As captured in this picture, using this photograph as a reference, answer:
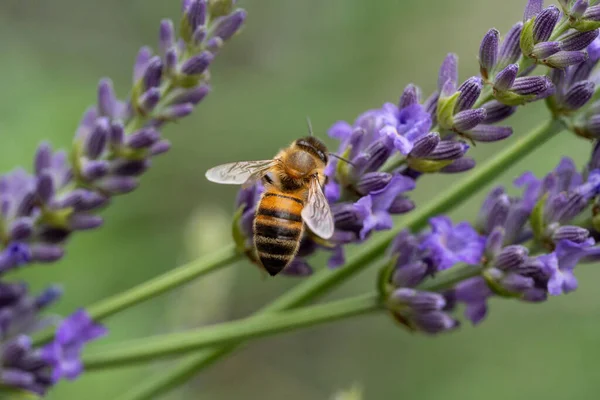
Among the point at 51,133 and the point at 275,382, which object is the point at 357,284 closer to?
the point at 275,382

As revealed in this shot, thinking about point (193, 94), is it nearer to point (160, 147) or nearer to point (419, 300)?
point (160, 147)

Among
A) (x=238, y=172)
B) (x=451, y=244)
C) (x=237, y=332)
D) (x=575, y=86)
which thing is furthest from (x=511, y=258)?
(x=238, y=172)

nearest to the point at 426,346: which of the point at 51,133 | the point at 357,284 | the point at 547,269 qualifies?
the point at 357,284

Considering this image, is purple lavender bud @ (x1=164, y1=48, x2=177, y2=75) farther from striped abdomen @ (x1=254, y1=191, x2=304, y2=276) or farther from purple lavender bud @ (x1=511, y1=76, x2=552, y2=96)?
purple lavender bud @ (x1=511, y1=76, x2=552, y2=96)

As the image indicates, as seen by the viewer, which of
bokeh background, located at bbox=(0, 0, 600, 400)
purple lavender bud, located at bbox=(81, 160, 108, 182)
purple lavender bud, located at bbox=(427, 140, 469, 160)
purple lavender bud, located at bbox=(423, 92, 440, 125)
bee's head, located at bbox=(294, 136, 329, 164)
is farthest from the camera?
bokeh background, located at bbox=(0, 0, 600, 400)

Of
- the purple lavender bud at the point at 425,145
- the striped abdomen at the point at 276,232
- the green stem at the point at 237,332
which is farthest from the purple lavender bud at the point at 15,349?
the purple lavender bud at the point at 425,145

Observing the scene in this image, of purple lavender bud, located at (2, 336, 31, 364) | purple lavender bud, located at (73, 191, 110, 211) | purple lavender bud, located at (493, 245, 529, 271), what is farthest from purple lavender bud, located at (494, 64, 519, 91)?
purple lavender bud, located at (2, 336, 31, 364)
